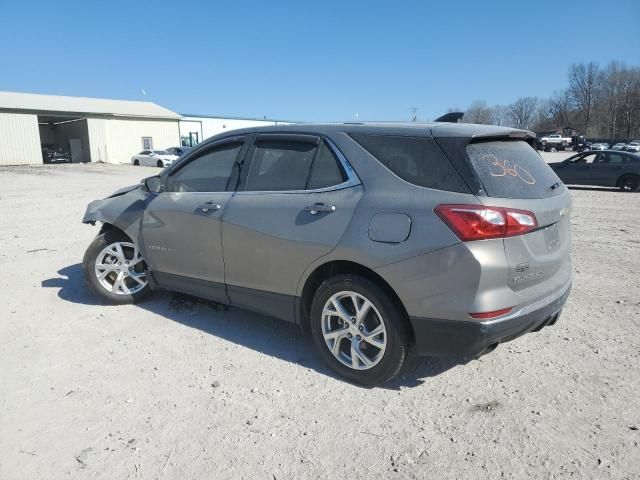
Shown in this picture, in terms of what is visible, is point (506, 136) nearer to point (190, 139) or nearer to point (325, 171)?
point (325, 171)

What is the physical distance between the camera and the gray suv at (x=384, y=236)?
109 inches

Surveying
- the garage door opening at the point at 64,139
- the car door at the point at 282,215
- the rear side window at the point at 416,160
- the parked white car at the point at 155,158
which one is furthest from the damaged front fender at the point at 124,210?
the garage door opening at the point at 64,139

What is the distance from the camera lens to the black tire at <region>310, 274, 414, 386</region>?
119 inches

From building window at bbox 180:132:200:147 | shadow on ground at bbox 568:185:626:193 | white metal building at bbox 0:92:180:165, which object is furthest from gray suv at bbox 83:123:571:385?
Answer: building window at bbox 180:132:200:147

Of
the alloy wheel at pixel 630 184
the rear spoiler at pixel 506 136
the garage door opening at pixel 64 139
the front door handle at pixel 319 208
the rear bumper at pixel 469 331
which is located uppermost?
the garage door opening at pixel 64 139

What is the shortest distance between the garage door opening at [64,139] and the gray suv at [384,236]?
39867 millimetres

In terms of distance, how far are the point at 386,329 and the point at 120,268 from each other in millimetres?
3013

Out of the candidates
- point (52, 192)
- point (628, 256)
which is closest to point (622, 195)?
point (628, 256)

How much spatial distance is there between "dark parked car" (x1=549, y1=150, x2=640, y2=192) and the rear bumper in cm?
1567

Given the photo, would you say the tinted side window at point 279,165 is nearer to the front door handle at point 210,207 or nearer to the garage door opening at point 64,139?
the front door handle at point 210,207

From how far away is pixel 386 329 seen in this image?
305 cm

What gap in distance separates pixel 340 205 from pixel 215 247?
4.26 feet

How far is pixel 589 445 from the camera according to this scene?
256 cm

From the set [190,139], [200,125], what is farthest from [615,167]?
[200,125]
